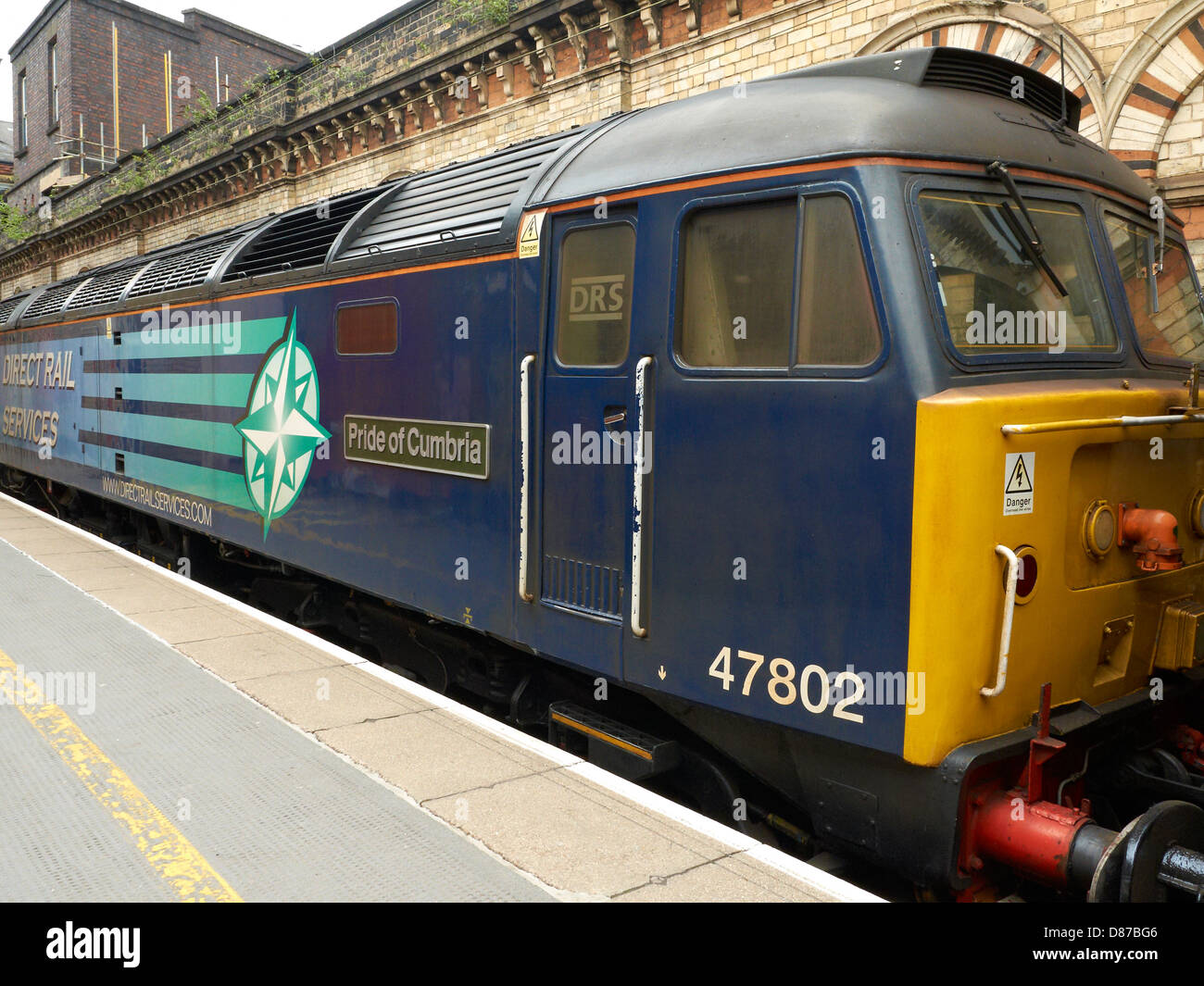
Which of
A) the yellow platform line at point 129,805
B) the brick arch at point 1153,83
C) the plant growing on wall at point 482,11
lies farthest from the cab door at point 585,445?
the plant growing on wall at point 482,11

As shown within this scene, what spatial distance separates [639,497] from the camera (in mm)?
4078

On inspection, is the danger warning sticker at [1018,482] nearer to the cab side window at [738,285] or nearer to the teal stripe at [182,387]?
the cab side window at [738,285]

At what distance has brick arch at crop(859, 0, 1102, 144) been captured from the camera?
9.82 meters

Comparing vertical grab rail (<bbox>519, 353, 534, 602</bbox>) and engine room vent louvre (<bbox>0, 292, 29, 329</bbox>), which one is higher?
engine room vent louvre (<bbox>0, 292, 29, 329</bbox>)

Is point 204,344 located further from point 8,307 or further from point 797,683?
point 8,307

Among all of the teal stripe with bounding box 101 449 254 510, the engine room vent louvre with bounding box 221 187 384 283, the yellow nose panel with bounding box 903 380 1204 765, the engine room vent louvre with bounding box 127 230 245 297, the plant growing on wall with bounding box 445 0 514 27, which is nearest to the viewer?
the yellow nose panel with bounding box 903 380 1204 765

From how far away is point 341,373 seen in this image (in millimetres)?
6316

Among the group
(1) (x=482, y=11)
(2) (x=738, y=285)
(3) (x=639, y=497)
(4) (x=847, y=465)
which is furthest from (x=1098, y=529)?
(1) (x=482, y=11)

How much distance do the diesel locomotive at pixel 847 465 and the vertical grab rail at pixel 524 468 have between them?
0.02 meters

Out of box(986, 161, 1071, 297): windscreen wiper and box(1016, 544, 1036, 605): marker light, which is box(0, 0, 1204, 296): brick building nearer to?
box(986, 161, 1071, 297): windscreen wiper

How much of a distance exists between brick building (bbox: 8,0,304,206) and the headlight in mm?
40724

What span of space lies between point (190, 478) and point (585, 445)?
590cm

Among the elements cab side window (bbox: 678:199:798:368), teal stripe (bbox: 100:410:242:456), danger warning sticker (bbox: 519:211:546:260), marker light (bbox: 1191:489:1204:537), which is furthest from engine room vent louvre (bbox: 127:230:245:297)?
marker light (bbox: 1191:489:1204:537)

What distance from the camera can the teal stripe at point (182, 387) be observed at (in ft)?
25.7
